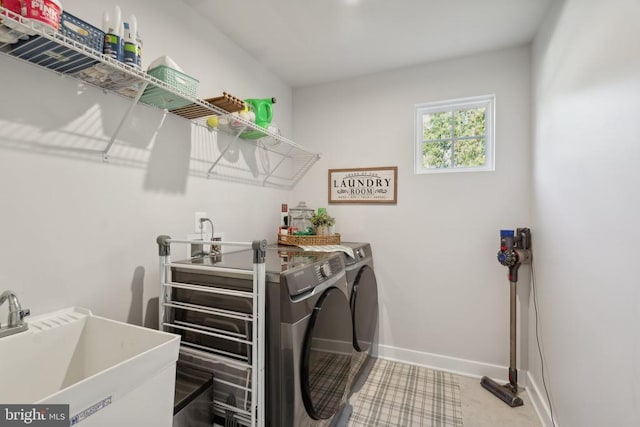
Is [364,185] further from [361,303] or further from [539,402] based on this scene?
[539,402]

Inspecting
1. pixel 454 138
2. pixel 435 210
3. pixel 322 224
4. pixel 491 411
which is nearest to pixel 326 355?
pixel 322 224

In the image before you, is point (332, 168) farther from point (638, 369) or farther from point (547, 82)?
point (638, 369)

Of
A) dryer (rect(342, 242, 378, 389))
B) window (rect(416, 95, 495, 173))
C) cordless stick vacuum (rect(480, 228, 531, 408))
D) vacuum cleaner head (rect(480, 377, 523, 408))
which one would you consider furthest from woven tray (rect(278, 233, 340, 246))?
vacuum cleaner head (rect(480, 377, 523, 408))

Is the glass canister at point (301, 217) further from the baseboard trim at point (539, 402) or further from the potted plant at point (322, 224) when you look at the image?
the baseboard trim at point (539, 402)

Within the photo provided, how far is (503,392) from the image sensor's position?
2.08 metres

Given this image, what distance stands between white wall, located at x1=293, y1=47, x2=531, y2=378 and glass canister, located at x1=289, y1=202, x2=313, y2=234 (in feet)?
0.52

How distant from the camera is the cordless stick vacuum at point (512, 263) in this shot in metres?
2.10

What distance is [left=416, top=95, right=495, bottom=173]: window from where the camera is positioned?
7.89 feet

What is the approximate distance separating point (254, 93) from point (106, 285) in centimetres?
169

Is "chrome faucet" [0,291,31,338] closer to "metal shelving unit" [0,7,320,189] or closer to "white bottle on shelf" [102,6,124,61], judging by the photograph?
"metal shelving unit" [0,7,320,189]

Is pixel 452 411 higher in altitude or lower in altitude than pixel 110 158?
lower

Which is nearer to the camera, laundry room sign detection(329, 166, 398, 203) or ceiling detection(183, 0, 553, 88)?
ceiling detection(183, 0, 553, 88)

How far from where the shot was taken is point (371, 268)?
2.55 metres

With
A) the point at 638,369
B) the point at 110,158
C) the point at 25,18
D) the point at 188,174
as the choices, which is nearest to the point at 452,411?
the point at 638,369
